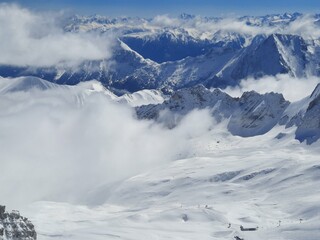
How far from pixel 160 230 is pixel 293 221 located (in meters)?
43.4

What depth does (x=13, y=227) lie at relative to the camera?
126 metres

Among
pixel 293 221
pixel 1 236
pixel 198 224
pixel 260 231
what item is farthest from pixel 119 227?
pixel 1 236

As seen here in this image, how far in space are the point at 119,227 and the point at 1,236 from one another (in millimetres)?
66801

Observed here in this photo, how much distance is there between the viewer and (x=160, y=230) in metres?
185

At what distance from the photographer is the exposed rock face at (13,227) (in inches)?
4892

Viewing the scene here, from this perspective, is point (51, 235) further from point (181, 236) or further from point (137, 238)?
point (181, 236)

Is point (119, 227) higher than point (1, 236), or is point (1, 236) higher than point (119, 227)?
point (119, 227)

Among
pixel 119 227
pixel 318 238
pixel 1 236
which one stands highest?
pixel 119 227

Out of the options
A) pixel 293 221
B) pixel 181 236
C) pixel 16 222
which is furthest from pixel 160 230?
pixel 16 222

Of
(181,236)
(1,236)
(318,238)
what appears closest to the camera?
(1,236)

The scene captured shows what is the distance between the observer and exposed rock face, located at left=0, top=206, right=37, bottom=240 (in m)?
124

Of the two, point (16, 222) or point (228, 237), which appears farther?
point (228, 237)

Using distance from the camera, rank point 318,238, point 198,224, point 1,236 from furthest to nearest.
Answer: point 198,224 → point 318,238 → point 1,236

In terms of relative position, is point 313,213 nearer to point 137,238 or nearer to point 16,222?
point 137,238
